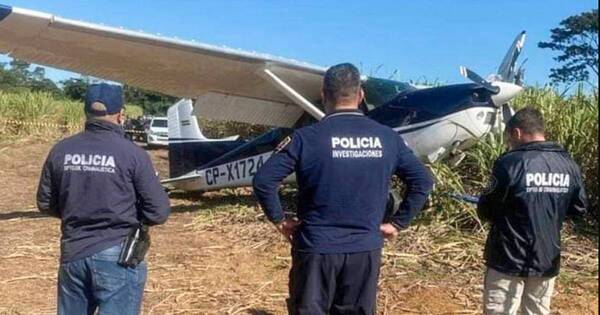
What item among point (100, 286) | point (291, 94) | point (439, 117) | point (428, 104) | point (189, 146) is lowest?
point (100, 286)

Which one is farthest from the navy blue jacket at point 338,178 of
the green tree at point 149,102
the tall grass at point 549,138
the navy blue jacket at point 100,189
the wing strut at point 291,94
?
the green tree at point 149,102

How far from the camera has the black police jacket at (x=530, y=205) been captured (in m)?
3.40

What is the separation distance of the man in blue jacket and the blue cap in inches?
31.7

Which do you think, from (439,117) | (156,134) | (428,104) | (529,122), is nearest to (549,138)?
(439,117)

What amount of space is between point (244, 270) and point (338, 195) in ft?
11.2

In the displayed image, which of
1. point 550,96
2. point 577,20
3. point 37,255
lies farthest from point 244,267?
point 577,20

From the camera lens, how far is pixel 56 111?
23.8 meters

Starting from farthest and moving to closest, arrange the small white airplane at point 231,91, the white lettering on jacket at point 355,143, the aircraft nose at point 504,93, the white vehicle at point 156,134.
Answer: the white vehicle at point 156,134, the small white airplane at point 231,91, the aircraft nose at point 504,93, the white lettering on jacket at point 355,143

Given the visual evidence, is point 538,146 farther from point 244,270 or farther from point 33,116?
point 33,116

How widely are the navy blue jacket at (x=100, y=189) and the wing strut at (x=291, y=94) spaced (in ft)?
18.9

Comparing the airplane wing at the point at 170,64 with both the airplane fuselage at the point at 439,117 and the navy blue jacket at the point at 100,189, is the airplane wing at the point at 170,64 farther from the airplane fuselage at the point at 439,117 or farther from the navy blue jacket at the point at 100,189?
the navy blue jacket at the point at 100,189

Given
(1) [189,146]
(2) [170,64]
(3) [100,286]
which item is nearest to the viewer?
(3) [100,286]

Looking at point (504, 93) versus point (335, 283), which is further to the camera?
point (504, 93)

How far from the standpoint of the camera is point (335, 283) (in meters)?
2.99
